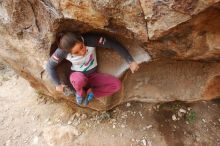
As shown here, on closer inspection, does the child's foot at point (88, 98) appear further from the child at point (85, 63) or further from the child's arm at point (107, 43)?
the child's arm at point (107, 43)

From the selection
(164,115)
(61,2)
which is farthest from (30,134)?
(61,2)

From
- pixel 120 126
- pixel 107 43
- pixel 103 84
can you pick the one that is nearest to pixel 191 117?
pixel 120 126

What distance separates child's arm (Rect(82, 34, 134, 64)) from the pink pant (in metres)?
0.30

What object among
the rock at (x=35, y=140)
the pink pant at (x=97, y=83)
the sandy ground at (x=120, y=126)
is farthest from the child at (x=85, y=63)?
the rock at (x=35, y=140)

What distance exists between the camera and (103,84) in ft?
9.70

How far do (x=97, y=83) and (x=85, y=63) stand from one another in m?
0.29

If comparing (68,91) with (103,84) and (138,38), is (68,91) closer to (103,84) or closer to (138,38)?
(103,84)

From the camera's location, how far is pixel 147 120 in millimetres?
3322

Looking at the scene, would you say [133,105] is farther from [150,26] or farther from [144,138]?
[150,26]

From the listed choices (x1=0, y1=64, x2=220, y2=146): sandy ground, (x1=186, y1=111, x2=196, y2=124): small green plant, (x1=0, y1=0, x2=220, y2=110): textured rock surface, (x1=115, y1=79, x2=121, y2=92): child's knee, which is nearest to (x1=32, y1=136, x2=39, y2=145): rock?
(x1=0, y1=64, x2=220, y2=146): sandy ground

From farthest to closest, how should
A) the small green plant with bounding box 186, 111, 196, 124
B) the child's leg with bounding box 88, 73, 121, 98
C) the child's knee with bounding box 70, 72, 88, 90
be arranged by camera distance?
the small green plant with bounding box 186, 111, 196, 124 < the child's leg with bounding box 88, 73, 121, 98 < the child's knee with bounding box 70, 72, 88, 90

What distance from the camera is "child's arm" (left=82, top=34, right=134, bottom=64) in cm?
266

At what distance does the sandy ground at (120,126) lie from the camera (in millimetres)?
3221

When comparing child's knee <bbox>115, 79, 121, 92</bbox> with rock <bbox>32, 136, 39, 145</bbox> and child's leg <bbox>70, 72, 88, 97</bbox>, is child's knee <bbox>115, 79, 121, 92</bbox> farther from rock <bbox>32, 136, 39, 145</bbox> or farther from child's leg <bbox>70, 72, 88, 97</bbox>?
rock <bbox>32, 136, 39, 145</bbox>
